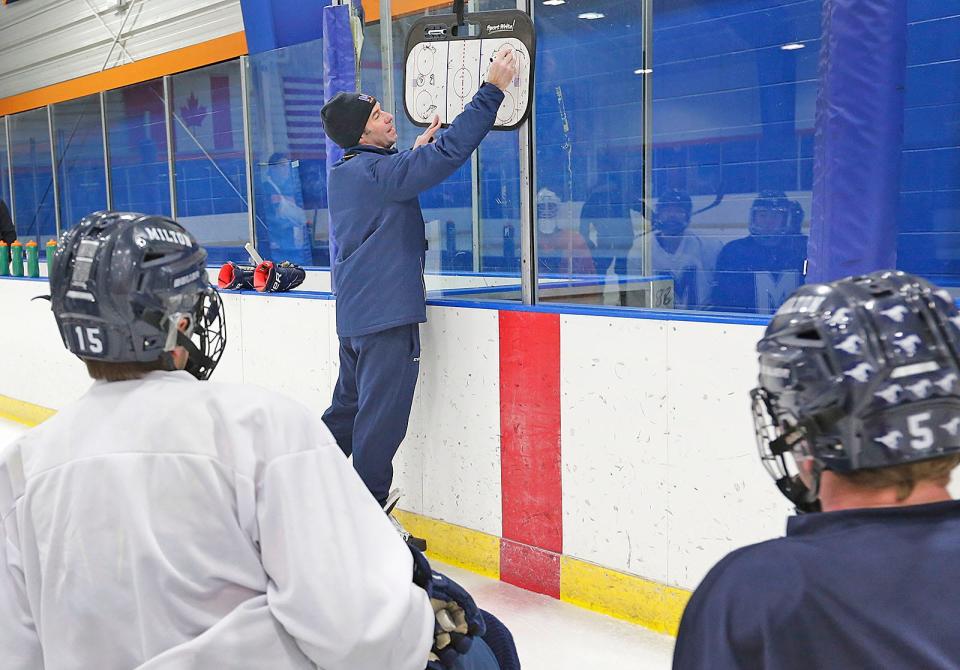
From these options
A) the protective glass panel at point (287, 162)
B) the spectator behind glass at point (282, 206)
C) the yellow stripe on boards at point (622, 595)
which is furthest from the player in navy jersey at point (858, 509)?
the spectator behind glass at point (282, 206)

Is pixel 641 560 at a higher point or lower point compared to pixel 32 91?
lower

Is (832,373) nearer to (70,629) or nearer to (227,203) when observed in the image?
(70,629)

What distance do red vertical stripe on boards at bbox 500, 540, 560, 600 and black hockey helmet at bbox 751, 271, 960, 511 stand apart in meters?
2.36

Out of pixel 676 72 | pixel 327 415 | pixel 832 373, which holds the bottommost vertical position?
pixel 327 415

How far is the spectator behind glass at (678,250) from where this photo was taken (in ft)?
11.4

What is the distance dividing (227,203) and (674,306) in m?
3.88

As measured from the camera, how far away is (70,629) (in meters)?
1.19

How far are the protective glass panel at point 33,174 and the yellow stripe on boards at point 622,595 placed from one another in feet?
22.9

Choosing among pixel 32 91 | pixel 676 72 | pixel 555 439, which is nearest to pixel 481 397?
pixel 555 439

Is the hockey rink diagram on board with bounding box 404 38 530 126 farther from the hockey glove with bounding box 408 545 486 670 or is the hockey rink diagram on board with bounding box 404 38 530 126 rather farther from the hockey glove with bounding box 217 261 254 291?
the hockey glove with bounding box 408 545 486 670

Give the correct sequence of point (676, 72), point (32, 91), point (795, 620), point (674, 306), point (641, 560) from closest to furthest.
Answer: point (795, 620)
point (641, 560)
point (674, 306)
point (676, 72)
point (32, 91)

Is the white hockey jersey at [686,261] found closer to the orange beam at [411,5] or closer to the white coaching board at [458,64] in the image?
the white coaching board at [458,64]

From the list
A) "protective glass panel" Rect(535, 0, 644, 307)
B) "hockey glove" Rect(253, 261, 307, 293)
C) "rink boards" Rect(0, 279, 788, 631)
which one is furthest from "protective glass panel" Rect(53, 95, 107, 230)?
"protective glass panel" Rect(535, 0, 644, 307)

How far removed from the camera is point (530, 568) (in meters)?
3.28
